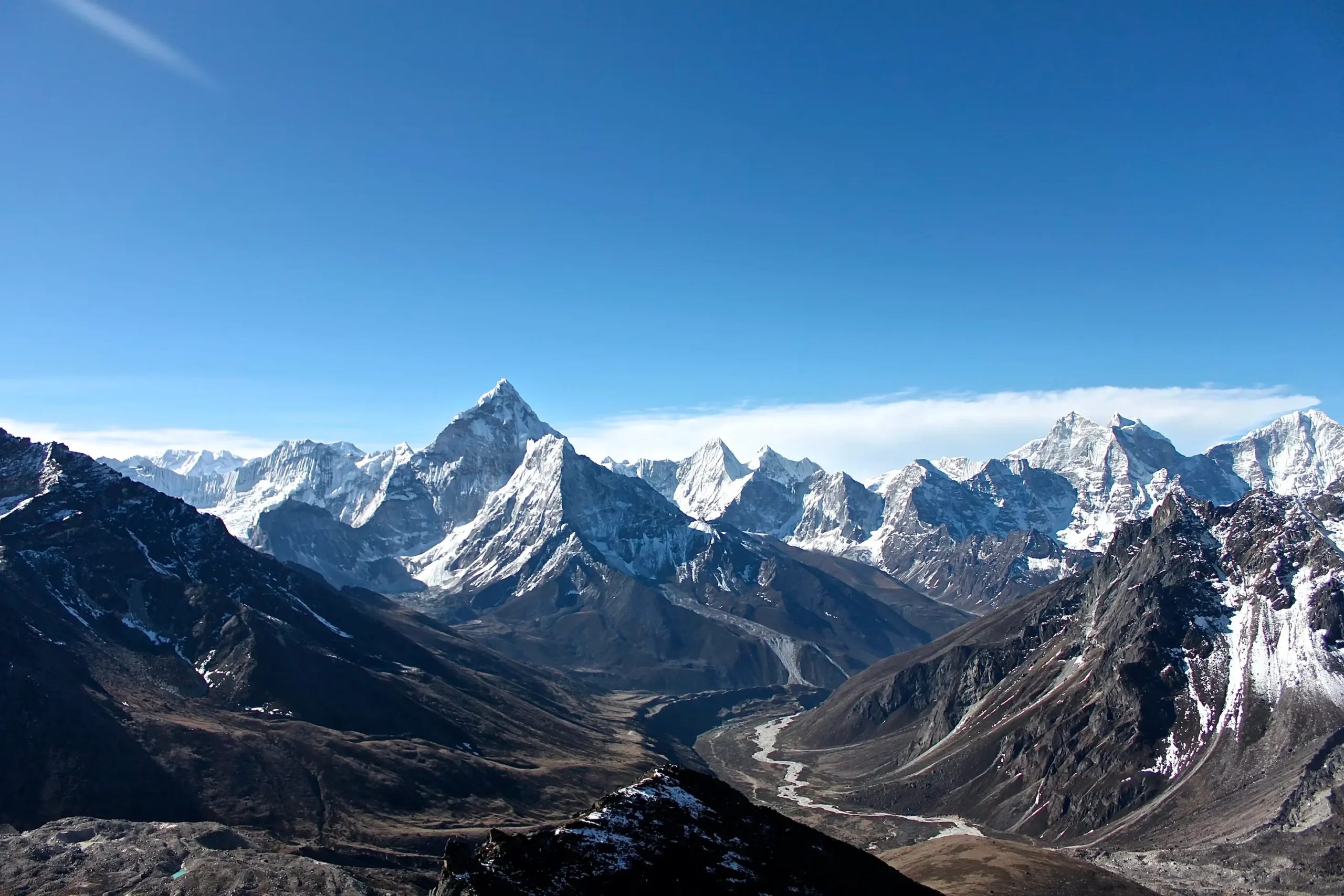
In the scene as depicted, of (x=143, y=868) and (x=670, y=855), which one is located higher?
(x=670, y=855)

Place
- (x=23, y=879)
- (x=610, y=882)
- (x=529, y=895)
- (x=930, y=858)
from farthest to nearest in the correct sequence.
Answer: (x=930, y=858) < (x=23, y=879) < (x=610, y=882) < (x=529, y=895)

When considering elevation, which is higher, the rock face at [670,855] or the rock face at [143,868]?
the rock face at [670,855]

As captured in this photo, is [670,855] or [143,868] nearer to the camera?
[670,855]

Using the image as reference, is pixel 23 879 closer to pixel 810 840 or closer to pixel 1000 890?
pixel 810 840

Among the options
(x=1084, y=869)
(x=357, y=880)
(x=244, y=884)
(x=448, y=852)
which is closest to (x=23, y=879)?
(x=244, y=884)

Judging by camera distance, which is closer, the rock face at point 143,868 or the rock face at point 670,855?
the rock face at point 670,855

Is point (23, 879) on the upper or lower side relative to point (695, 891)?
lower

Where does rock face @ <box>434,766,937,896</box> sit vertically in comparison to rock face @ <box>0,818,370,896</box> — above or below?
above

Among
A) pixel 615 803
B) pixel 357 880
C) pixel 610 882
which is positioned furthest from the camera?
pixel 357 880
